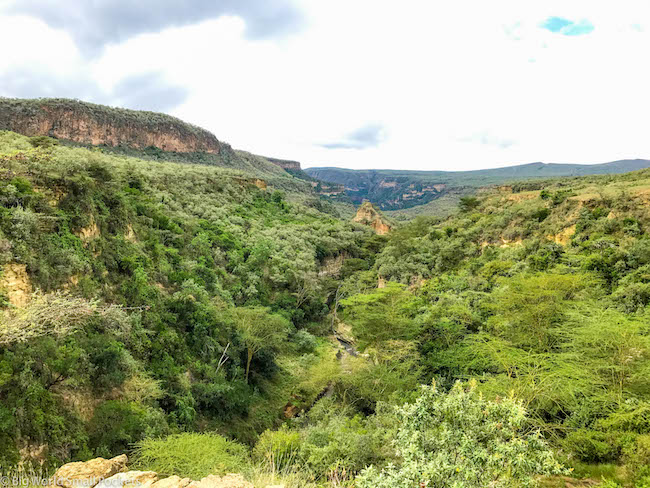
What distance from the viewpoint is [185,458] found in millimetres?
9766

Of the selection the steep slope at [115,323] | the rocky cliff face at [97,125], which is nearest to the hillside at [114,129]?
the rocky cliff face at [97,125]

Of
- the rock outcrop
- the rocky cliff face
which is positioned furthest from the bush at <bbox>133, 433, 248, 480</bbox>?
the rocky cliff face

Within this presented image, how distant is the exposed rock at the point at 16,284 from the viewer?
10844mm

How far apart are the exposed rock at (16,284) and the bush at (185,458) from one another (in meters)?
6.21

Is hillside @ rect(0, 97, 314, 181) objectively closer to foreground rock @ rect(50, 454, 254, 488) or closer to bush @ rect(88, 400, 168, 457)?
bush @ rect(88, 400, 168, 457)

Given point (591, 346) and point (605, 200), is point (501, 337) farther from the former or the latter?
point (605, 200)

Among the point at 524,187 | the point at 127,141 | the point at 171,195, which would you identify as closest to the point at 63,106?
the point at 127,141

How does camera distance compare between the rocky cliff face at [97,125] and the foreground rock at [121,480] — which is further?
the rocky cliff face at [97,125]

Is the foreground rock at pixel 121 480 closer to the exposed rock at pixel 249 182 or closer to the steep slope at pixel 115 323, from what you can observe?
the steep slope at pixel 115 323

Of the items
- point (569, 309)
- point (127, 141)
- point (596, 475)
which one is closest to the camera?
point (596, 475)

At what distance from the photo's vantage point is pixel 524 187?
205 ft

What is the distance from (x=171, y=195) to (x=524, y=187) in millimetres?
60115

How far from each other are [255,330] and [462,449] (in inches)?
728

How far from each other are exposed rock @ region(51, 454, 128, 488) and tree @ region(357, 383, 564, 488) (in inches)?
211
